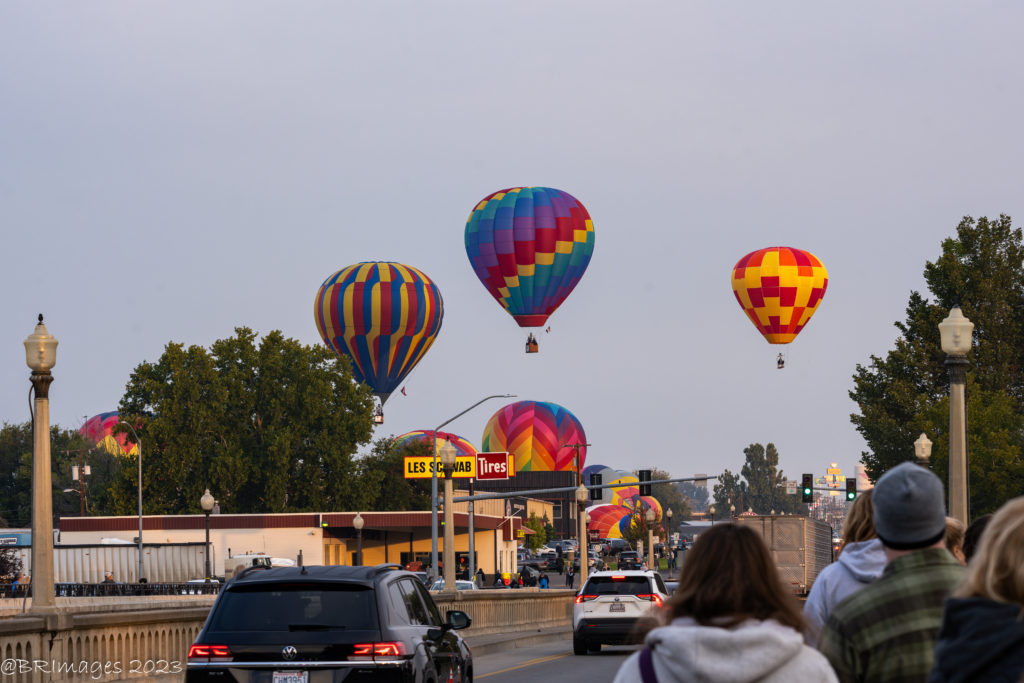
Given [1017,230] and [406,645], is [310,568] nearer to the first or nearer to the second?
[406,645]

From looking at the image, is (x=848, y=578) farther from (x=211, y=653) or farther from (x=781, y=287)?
(x=781, y=287)

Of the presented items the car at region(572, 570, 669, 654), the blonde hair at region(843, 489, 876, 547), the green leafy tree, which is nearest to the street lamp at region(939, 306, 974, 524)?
the car at region(572, 570, 669, 654)

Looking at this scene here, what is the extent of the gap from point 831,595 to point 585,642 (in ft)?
78.2

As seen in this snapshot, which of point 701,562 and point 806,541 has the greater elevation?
point 701,562

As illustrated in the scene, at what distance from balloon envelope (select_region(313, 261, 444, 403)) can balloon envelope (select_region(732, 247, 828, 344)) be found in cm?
2151

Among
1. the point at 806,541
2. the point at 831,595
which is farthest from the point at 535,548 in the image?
the point at 831,595

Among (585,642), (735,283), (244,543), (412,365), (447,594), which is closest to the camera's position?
(585,642)

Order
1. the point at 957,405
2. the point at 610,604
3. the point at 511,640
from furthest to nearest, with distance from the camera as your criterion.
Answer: the point at 511,640, the point at 610,604, the point at 957,405

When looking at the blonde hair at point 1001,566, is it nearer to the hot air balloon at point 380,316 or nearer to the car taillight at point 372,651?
the car taillight at point 372,651

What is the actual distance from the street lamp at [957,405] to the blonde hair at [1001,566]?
737 inches

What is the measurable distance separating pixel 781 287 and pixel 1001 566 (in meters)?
71.5

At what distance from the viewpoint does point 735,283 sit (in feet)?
251

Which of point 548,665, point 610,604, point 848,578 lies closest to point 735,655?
point 848,578

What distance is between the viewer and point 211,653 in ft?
36.7
